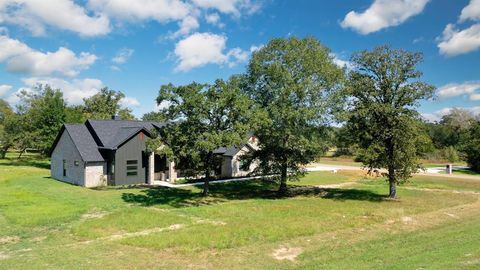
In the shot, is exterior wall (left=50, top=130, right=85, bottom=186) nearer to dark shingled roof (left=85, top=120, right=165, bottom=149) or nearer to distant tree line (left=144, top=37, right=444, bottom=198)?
dark shingled roof (left=85, top=120, right=165, bottom=149)

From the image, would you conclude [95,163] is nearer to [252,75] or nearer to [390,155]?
[252,75]

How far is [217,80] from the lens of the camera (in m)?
25.6

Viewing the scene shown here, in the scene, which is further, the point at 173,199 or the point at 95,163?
the point at 95,163

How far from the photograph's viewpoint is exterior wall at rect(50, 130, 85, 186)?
110 ft

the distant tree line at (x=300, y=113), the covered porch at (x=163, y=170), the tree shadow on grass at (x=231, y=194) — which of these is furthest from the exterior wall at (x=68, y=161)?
the distant tree line at (x=300, y=113)

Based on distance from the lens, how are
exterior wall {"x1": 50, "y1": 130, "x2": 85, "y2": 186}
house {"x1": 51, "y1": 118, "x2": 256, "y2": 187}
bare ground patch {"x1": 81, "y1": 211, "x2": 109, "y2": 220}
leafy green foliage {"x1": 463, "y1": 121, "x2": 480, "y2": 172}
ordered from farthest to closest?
1. leafy green foliage {"x1": 463, "y1": 121, "x2": 480, "y2": 172}
2. exterior wall {"x1": 50, "y1": 130, "x2": 85, "y2": 186}
3. house {"x1": 51, "y1": 118, "x2": 256, "y2": 187}
4. bare ground patch {"x1": 81, "y1": 211, "x2": 109, "y2": 220}

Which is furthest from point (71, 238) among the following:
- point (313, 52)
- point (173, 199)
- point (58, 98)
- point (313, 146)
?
point (58, 98)

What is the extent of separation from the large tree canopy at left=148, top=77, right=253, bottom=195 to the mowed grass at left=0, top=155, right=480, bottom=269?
3847 millimetres

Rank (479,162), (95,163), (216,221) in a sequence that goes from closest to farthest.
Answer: (216,221) < (95,163) < (479,162)

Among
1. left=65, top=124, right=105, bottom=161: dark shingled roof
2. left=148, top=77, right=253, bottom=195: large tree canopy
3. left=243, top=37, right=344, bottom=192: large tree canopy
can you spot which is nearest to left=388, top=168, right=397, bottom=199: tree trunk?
left=243, top=37, right=344, bottom=192: large tree canopy

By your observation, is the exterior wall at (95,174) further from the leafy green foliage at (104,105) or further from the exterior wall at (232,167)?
the leafy green foliage at (104,105)

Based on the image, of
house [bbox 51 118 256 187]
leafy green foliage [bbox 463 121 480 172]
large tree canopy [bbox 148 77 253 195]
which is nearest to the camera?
large tree canopy [bbox 148 77 253 195]

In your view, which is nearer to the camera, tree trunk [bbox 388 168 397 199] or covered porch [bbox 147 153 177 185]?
tree trunk [bbox 388 168 397 199]

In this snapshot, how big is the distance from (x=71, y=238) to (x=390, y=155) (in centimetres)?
2201
